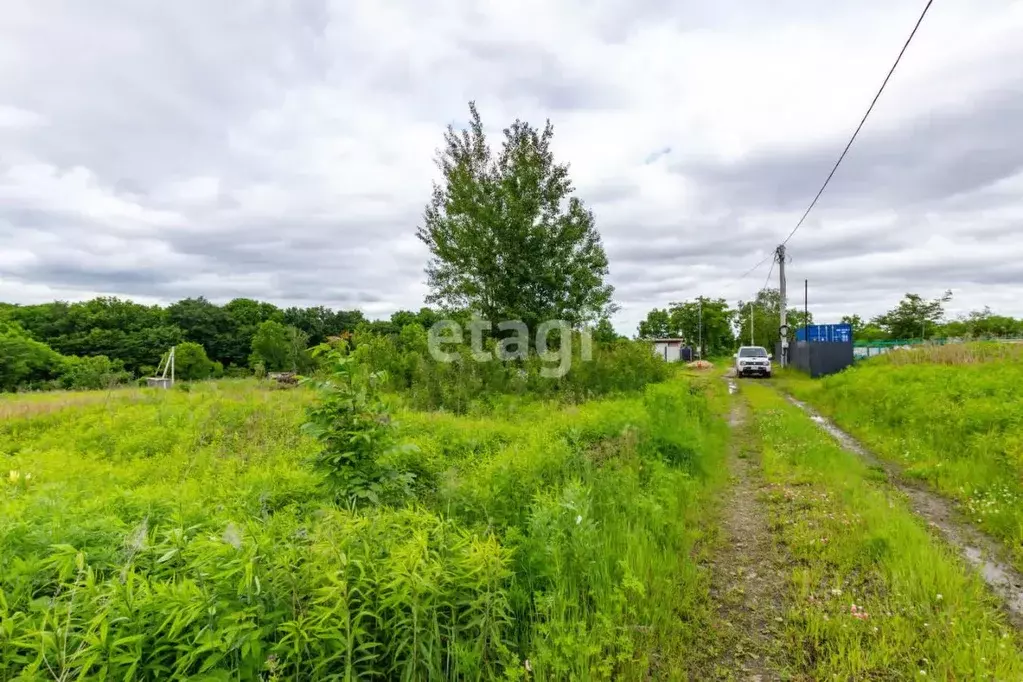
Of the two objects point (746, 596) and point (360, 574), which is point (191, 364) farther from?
point (746, 596)

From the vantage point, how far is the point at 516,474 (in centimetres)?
475

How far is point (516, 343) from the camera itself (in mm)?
14906

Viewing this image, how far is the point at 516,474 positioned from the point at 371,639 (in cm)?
267

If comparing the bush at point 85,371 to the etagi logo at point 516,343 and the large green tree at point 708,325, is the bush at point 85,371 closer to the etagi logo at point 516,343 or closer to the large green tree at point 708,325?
the etagi logo at point 516,343

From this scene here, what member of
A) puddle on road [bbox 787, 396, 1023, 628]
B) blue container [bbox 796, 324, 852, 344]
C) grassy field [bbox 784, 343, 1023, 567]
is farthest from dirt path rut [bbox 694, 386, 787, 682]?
blue container [bbox 796, 324, 852, 344]

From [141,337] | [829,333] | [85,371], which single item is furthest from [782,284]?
[141,337]

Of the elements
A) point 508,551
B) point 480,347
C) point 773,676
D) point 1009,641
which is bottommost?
point 773,676

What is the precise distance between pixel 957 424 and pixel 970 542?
166 inches

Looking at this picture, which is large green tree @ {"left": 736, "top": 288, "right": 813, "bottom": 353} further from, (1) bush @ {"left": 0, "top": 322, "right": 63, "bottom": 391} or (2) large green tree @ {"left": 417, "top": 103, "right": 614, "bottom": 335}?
(1) bush @ {"left": 0, "top": 322, "right": 63, "bottom": 391}

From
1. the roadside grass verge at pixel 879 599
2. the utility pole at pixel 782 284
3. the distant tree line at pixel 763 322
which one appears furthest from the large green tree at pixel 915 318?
the roadside grass verge at pixel 879 599

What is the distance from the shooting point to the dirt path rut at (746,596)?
2896mm

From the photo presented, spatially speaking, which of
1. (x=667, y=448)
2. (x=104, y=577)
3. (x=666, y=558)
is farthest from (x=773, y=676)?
(x=667, y=448)

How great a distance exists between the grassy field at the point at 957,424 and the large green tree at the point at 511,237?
8.95 meters

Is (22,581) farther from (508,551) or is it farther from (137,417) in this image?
(137,417)
